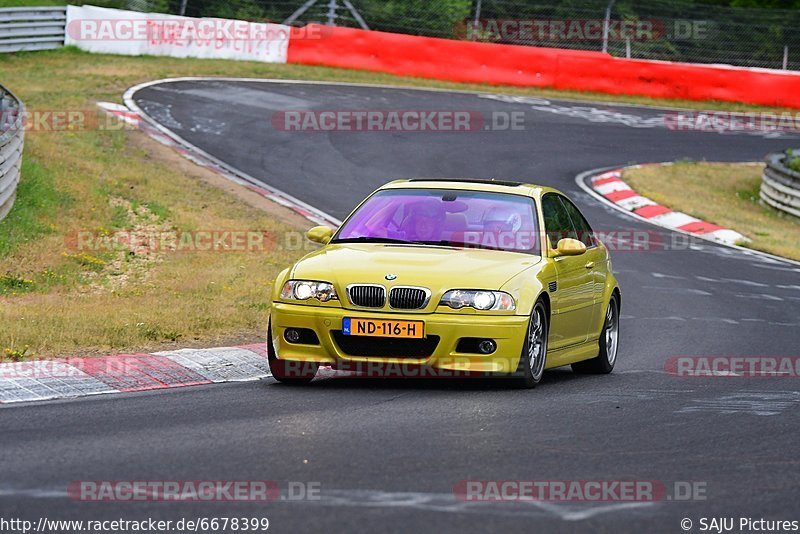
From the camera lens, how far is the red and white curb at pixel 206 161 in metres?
18.1

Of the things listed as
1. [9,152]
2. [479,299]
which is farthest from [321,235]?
[9,152]

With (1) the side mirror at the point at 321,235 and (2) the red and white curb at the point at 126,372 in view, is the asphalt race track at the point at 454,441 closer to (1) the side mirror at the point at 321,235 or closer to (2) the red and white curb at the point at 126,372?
(2) the red and white curb at the point at 126,372

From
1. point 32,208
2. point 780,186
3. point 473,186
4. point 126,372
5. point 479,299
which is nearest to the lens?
point 479,299

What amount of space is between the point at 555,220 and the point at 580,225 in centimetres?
73

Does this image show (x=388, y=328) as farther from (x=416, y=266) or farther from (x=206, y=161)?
(x=206, y=161)

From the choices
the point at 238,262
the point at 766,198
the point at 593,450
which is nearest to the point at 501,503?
the point at 593,450

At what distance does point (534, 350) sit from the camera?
28.9 feet

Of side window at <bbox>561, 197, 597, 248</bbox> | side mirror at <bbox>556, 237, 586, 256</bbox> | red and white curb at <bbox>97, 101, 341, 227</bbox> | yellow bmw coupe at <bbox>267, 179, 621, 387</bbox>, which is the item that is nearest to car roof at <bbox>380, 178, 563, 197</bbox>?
yellow bmw coupe at <bbox>267, 179, 621, 387</bbox>

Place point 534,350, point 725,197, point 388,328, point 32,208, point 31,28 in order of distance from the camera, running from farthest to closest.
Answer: point 31,28, point 725,197, point 32,208, point 534,350, point 388,328

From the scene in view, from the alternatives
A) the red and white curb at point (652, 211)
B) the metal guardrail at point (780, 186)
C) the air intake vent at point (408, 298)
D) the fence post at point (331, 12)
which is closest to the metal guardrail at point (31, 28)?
the fence post at point (331, 12)

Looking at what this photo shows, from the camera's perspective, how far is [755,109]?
105 ft

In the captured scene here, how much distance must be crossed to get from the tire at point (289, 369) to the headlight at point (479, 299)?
→ 1003mm

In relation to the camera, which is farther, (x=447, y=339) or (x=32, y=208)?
(x=32, y=208)

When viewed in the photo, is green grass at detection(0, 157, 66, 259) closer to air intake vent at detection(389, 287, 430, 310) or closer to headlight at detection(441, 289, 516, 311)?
air intake vent at detection(389, 287, 430, 310)
